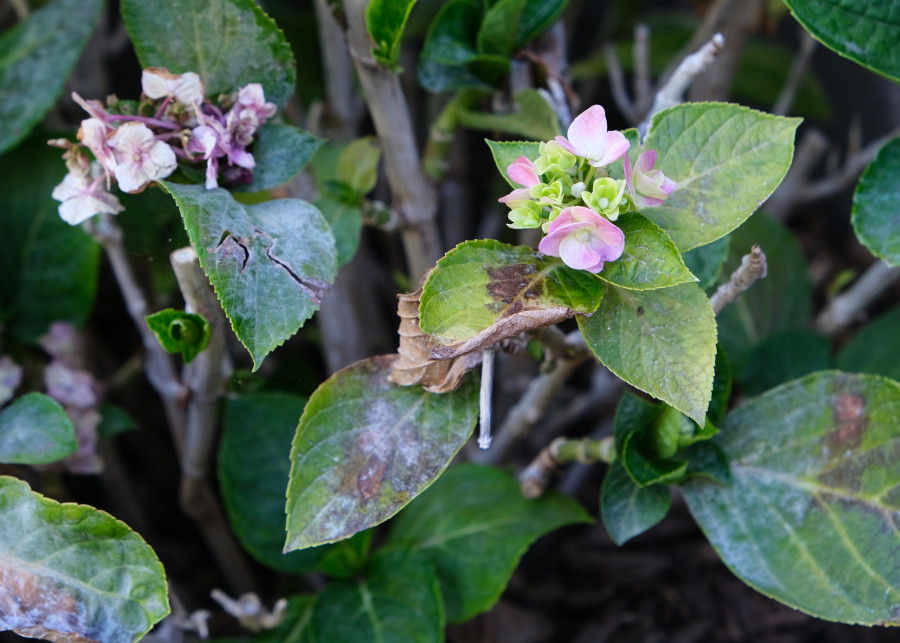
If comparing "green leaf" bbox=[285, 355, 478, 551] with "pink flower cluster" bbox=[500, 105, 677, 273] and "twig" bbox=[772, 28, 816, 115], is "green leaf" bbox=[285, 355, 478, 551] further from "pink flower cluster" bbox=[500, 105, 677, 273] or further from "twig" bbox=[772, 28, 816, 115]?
"twig" bbox=[772, 28, 816, 115]

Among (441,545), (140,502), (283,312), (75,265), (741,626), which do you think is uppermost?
(283,312)

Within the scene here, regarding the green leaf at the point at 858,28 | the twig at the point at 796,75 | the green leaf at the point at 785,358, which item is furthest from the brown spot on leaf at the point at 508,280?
the twig at the point at 796,75

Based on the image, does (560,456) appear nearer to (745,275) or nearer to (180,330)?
(745,275)

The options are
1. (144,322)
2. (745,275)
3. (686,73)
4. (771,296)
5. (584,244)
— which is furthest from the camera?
(771,296)

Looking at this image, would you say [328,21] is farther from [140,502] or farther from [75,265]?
[140,502]

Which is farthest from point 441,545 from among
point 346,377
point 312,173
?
point 312,173

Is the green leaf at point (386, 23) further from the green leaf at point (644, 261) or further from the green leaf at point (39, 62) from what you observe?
the green leaf at point (39, 62)

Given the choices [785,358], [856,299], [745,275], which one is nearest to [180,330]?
[745,275]

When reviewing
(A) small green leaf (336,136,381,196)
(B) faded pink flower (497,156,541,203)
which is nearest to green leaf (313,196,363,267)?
(A) small green leaf (336,136,381,196)
